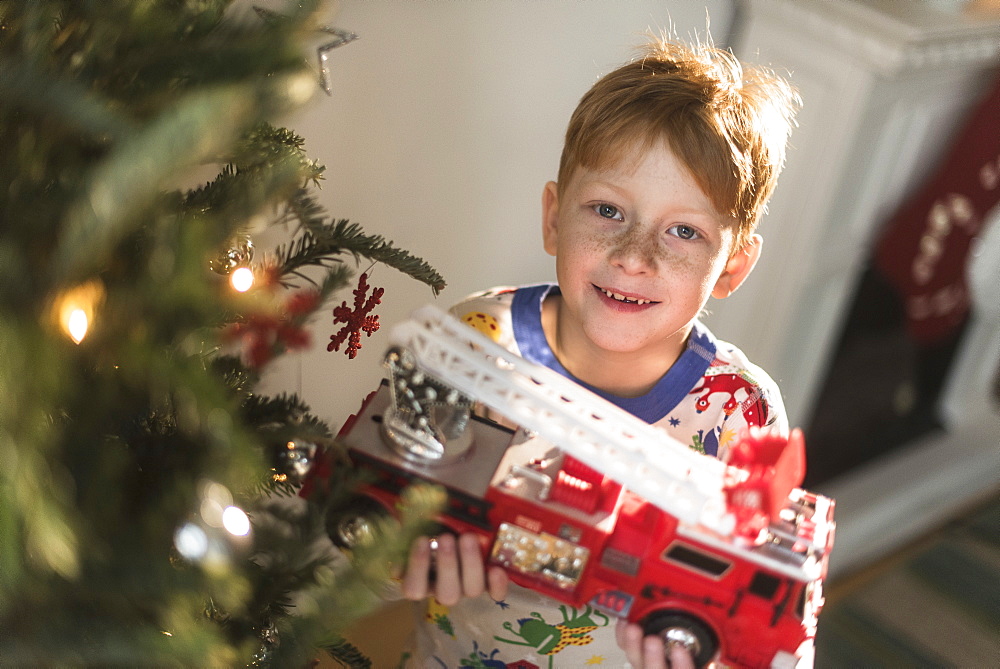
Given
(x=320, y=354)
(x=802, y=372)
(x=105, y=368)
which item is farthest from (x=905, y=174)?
(x=105, y=368)

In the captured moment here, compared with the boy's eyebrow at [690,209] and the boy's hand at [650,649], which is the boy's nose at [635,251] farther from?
the boy's hand at [650,649]

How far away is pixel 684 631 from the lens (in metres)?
0.62

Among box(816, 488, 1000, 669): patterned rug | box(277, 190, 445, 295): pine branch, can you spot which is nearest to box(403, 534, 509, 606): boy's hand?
box(277, 190, 445, 295): pine branch

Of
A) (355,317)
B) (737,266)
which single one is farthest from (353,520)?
(737,266)

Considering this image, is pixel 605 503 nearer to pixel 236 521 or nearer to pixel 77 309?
pixel 236 521

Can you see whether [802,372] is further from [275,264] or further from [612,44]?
[275,264]

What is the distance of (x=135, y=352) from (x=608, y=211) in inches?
22.4

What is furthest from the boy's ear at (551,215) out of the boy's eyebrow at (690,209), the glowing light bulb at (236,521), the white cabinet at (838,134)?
the white cabinet at (838,134)

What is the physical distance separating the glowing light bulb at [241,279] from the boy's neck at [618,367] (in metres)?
0.46

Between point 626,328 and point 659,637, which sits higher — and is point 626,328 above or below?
above

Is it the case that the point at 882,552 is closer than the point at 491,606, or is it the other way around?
the point at 491,606

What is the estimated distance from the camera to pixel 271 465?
21.1 inches

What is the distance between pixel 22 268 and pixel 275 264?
0.28m

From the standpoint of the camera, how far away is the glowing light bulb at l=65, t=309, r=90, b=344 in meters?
0.36
